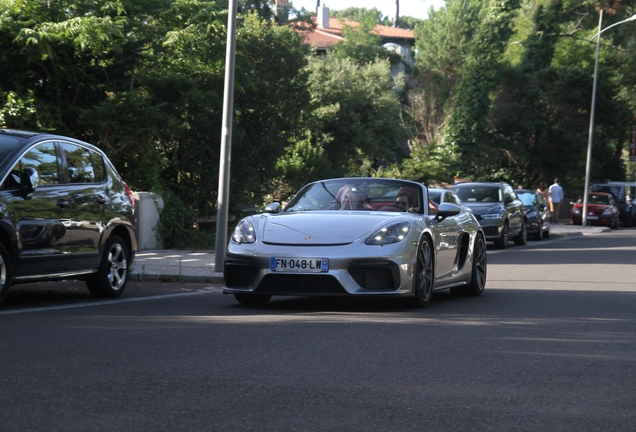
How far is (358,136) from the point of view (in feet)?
190

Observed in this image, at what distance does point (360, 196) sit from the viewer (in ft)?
35.9

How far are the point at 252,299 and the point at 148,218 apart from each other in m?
9.65

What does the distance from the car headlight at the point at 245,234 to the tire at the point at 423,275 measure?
1.61m

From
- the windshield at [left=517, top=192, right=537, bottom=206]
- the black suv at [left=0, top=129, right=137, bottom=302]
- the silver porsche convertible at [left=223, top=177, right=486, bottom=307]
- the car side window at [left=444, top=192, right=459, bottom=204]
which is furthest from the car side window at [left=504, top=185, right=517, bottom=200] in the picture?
the black suv at [left=0, top=129, right=137, bottom=302]

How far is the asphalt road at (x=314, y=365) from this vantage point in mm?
5008

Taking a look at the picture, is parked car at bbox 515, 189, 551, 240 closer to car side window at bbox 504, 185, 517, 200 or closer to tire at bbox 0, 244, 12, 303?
car side window at bbox 504, 185, 517, 200

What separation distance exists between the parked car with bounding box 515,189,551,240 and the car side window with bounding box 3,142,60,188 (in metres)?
21.0

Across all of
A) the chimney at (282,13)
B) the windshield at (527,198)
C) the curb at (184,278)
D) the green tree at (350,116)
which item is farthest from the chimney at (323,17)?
the curb at (184,278)

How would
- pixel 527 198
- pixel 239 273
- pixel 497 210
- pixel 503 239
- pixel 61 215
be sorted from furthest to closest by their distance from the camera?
1. pixel 527 198
2. pixel 503 239
3. pixel 497 210
4. pixel 61 215
5. pixel 239 273

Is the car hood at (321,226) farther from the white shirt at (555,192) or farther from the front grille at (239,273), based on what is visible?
the white shirt at (555,192)

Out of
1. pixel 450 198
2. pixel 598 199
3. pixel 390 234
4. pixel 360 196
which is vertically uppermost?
pixel 360 196

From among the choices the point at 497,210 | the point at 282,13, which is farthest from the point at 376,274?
the point at 282,13

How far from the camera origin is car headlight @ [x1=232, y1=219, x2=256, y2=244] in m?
10.1

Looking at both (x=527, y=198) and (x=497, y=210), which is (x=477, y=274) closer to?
(x=497, y=210)
